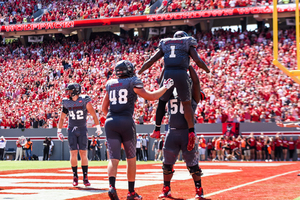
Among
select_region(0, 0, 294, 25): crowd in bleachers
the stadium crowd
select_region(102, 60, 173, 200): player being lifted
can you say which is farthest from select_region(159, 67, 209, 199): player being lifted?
select_region(0, 0, 294, 25): crowd in bleachers

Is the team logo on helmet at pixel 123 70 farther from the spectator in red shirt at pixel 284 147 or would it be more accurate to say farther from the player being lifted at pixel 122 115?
the spectator in red shirt at pixel 284 147

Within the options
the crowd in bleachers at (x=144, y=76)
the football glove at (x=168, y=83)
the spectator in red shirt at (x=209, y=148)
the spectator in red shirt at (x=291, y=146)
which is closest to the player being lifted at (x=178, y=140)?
the football glove at (x=168, y=83)

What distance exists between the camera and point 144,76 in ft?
97.1

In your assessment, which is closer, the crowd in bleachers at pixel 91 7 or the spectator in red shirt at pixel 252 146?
the spectator in red shirt at pixel 252 146

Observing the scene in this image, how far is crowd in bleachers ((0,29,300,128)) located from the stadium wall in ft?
1.24

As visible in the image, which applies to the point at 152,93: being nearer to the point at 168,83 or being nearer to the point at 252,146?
the point at 168,83

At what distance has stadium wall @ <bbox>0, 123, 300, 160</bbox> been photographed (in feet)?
79.5

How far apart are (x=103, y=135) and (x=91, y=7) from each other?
1412 cm

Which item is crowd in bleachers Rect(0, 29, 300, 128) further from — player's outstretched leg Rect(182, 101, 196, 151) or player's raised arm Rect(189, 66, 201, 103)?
player's outstretched leg Rect(182, 101, 196, 151)

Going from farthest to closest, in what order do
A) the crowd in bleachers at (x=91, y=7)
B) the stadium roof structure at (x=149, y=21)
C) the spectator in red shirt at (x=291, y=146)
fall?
1. the crowd in bleachers at (x=91, y=7)
2. the stadium roof structure at (x=149, y=21)
3. the spectator in red shirt at (x=291, y=146)

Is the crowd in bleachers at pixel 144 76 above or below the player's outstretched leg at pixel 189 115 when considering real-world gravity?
above

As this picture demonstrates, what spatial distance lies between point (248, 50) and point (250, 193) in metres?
21.9

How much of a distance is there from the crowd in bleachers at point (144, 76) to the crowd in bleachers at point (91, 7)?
211 centimetres

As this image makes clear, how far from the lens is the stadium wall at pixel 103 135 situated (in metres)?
24.2
